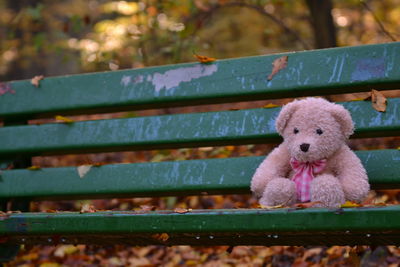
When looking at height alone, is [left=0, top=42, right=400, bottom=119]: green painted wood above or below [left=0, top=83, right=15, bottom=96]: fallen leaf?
below

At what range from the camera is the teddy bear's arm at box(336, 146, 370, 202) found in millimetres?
1920

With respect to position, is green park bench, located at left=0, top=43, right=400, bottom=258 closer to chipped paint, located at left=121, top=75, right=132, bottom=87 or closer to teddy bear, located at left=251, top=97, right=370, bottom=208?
chipped paint, located at left=121, top=75, right=132, bottom=87

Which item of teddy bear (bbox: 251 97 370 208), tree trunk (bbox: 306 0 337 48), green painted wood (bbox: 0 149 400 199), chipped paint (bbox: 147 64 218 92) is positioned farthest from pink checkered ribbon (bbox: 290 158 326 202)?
tree trunk (bbox: 306 0 337 48)

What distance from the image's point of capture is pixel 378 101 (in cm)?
227

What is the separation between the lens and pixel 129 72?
2770 mm

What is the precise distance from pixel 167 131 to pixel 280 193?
823 mm

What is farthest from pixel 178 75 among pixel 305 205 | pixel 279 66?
pixel 305 205

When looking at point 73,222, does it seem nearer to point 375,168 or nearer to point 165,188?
point 165,188

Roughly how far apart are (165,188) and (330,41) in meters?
2.08

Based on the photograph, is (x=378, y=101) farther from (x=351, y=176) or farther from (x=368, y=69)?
(x=351, y=176)

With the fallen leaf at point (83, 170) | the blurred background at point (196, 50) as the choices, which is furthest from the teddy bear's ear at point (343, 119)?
the fallen leaf at point (83, 170)

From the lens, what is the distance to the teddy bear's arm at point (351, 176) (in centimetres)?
192

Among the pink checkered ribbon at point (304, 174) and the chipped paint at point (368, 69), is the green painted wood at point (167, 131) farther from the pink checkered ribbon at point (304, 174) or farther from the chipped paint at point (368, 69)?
the pink checkered ribbon at point (304, 174)

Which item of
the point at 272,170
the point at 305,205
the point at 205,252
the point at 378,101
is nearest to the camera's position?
the point at 305,205
